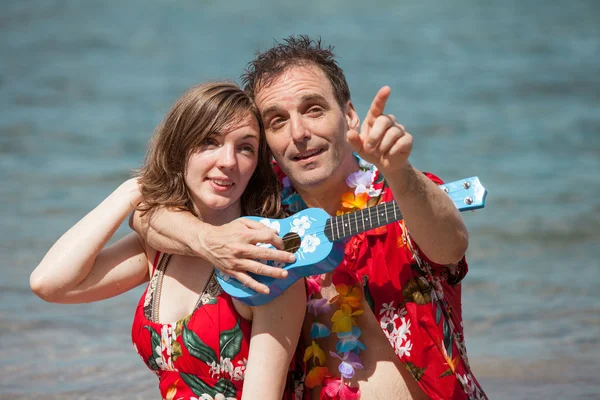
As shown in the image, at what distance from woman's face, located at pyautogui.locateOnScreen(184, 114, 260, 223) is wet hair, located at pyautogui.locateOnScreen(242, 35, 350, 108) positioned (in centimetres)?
39

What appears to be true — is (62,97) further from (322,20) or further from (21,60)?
(322,20)

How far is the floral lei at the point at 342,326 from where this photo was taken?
352cm

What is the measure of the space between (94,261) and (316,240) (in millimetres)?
960

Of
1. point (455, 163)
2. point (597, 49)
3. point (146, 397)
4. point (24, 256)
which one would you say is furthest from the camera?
point (597, 49)

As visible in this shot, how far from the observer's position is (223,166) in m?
3.36

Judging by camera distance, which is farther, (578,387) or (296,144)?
(578,387)

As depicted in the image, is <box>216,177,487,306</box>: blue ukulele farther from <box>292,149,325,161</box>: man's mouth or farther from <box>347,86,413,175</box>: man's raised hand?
<box>292,149,325,161</box>: man's mouth

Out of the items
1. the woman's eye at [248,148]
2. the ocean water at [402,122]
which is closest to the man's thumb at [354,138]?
the woman's eye at [248,148]

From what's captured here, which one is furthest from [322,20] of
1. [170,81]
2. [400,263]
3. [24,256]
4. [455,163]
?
[400,263]

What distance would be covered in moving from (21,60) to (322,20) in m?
6.64

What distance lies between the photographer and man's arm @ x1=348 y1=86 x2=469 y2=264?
2658 millimetres

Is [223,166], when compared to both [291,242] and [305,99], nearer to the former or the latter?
[291,242]

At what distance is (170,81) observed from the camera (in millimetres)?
14875

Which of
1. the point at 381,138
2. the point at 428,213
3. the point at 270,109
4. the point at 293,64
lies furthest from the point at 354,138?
the point at 293,64
